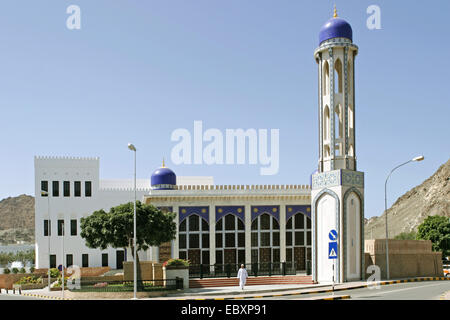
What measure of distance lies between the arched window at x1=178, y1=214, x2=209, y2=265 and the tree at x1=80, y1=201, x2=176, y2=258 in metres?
8.31

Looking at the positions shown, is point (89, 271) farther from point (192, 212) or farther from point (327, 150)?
point (327, 150)

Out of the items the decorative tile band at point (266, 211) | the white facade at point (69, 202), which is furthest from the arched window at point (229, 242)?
the white facade at point (69, 202)

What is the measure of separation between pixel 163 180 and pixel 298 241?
1102 centimetres

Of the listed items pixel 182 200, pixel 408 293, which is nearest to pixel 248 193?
pixel 182 200

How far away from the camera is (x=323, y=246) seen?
99.9ft

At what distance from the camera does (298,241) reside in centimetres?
3919

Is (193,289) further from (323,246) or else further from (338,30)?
(338,30)

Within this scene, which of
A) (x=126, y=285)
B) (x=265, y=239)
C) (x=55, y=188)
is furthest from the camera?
(x=55, y=188)

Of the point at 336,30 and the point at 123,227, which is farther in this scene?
Result: the point at 336,30

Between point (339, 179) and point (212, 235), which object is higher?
point (339, 179)

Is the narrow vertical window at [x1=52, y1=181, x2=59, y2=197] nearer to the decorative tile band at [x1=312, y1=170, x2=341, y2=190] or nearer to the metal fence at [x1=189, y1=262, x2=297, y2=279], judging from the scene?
the metal fence at [x1=189, y1=262, x2=297, y2=279]

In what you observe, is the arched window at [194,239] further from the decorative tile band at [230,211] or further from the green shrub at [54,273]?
the green shrub at [54,273]

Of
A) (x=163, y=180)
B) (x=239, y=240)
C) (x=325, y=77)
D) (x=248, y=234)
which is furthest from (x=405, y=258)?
(x=163, y=180)

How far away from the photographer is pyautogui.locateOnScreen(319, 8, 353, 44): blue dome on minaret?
30594mm
